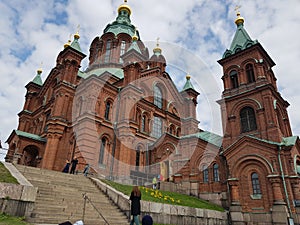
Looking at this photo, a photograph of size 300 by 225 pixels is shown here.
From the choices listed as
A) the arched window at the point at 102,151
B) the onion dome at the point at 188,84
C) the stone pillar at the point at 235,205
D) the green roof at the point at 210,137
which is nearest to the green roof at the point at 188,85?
the onion dome at the point at 188,84

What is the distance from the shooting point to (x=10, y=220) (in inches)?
279

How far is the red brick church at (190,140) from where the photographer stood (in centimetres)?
1694

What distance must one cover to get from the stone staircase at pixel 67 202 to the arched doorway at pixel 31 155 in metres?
13.2

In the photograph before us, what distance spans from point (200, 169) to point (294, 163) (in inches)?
290

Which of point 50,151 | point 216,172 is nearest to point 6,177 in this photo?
point 50,151

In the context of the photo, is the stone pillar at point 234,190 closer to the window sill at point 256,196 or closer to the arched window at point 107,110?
the window sill at point 256,196

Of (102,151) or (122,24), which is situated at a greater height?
(122,24)

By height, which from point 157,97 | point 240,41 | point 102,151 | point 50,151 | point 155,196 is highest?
point 240,41

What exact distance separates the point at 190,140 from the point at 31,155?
17030 mm

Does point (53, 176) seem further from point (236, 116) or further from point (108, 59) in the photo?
A: point (108, 59)

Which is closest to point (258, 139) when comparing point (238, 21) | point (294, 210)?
point (294, 210)

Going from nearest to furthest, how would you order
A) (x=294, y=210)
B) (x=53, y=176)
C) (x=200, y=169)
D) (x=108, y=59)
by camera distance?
(x=53, y=176) → (x=294, y=210) → (x=200, y=169) → (x=108, y=59)

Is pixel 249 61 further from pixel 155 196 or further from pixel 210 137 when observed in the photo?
pixel 155 196

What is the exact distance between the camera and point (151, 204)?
1130 cm
